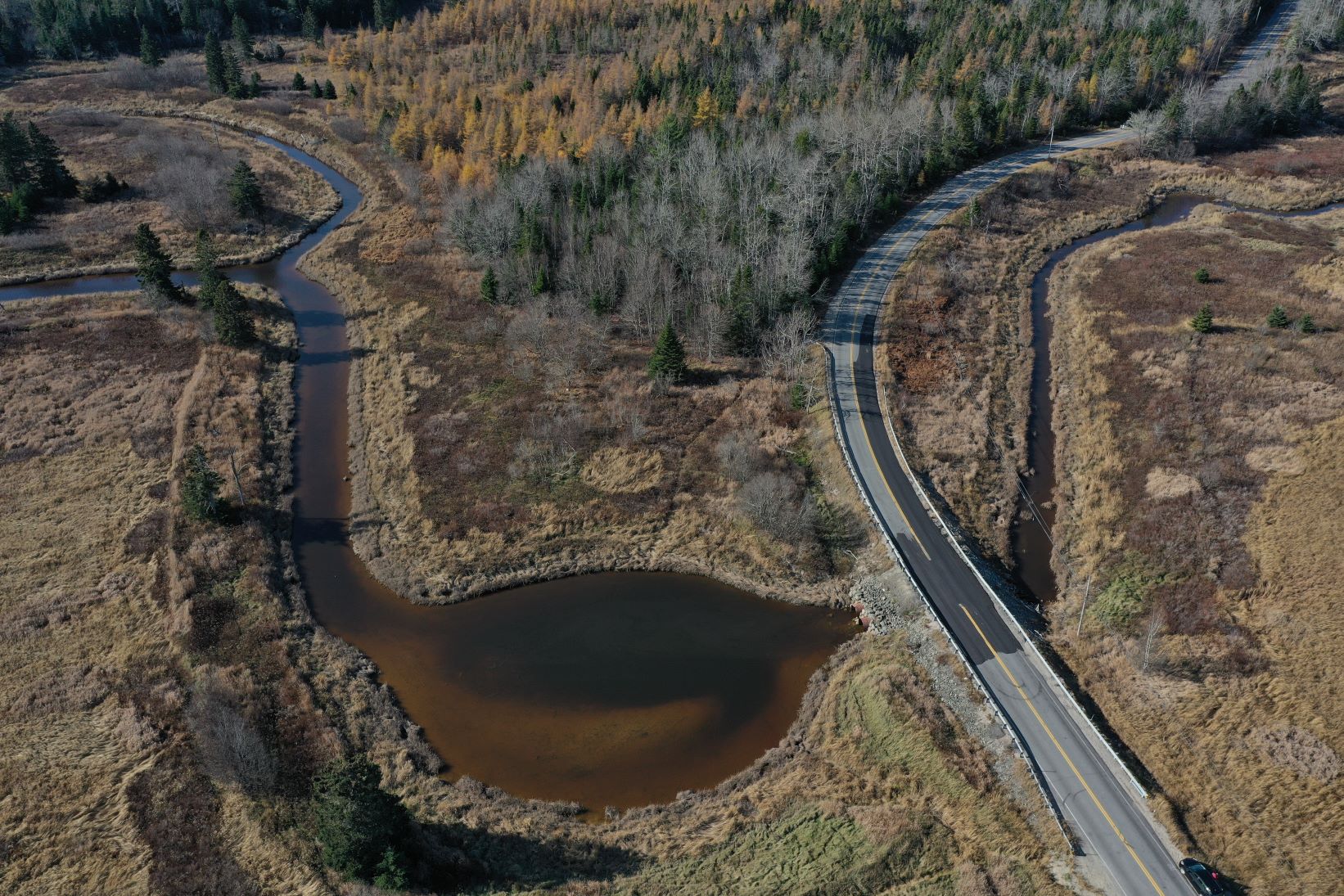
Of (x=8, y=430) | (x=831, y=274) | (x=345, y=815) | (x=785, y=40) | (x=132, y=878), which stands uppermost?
(x=785, y=40)

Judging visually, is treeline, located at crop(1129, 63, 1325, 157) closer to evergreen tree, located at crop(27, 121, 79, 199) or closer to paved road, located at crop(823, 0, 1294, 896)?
paved road, located at crop(823, 0, 1294, 896)

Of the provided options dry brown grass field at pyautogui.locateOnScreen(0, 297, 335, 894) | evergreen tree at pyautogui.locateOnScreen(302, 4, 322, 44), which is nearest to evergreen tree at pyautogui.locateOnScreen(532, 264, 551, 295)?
dry brown grass field at pyautogui.locateOnScreen(0, 297, 335, 894)

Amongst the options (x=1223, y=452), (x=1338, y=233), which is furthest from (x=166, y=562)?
(x=1338, y=233)

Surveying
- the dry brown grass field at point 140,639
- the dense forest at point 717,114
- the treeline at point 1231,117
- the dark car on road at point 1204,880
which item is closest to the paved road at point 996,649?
the dark car on road at point 1204,880

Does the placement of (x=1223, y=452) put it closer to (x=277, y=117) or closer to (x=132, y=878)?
(x=132, y=878)

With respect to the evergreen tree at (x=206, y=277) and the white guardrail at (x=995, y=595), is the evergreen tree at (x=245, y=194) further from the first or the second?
the white guardrail at (x=995, y=595)

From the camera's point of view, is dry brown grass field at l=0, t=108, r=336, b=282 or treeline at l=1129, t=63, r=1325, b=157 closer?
dry brown grass field at l=0, t=108, r=336, b=282
